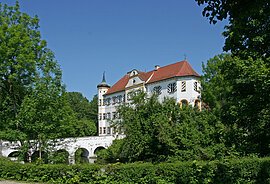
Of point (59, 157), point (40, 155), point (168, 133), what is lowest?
point (59, 157)

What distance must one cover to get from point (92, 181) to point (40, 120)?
8.30 metres

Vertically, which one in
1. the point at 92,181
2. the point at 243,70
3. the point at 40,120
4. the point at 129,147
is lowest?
the point at 92,181

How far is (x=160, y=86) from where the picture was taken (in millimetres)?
49906

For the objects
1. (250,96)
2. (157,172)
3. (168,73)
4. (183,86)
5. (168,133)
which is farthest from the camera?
(168,73)

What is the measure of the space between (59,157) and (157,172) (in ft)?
33.0

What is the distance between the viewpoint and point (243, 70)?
15.9 meters

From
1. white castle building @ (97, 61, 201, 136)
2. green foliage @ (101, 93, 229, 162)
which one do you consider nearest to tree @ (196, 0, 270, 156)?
green foliage @ (101, 93, 229, 162)

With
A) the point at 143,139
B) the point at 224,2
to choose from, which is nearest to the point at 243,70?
the point at 143,139

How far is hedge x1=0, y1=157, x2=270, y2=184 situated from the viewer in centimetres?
1295

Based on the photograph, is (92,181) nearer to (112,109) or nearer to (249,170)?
(249,170)

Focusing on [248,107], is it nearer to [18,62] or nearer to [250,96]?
[250,96]

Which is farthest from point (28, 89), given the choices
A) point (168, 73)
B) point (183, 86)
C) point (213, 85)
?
point (168, 73)

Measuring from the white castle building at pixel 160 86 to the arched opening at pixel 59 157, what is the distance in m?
15.6

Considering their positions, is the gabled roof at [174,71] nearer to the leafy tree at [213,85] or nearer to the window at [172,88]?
the window at [172,88]
